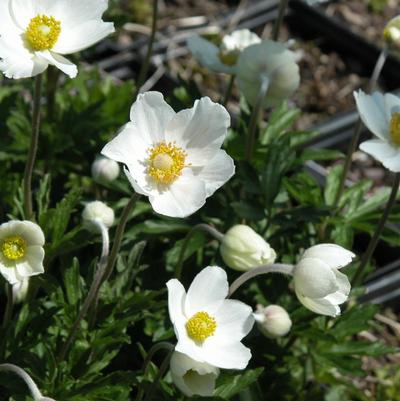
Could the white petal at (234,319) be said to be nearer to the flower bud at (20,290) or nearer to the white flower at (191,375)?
the white flower at (191,375)

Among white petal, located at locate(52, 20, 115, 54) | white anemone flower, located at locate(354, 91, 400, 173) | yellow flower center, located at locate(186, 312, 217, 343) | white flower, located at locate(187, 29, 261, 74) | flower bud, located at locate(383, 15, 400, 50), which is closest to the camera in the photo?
yellow flower center, located at locate(186, 312, 217, 343)

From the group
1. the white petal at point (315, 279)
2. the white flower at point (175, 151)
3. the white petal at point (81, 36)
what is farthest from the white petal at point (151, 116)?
the white petal at point (315, 279)

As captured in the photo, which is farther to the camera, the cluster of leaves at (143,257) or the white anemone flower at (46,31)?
Result: the cluster of leaves at (143,257)

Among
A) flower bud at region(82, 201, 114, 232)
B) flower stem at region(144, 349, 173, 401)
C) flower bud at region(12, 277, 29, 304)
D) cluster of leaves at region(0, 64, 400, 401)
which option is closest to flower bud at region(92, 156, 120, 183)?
cluster of leaves at region(0, 64, 400, 401)

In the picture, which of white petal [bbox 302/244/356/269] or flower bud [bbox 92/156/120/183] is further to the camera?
flower bud [bbox 92/156/120/183]

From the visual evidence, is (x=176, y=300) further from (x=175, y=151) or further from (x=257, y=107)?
(x=257, y=107)

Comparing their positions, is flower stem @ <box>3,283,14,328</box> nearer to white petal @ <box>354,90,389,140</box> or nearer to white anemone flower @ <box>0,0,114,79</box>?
white anemone flower @ <box>0,0,114,79</box>
